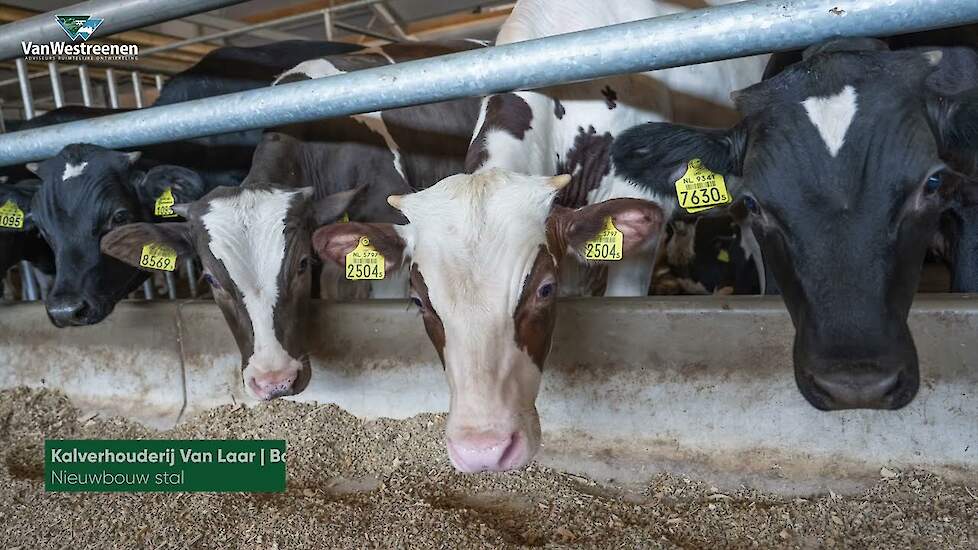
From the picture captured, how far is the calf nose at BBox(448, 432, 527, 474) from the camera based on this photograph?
1504 millimetres

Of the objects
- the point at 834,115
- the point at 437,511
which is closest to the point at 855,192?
the point at 834,115

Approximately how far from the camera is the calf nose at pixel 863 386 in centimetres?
136

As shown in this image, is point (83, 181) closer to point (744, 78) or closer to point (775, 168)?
point (775, 168)

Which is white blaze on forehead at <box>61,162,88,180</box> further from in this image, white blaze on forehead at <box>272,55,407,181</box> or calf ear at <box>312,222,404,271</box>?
calf ear at <box>312,222,404,271</box>

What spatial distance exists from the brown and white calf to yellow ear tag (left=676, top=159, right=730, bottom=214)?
187mm

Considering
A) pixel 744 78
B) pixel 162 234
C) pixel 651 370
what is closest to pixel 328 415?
pixel 162 234

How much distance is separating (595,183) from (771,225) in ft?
3.37

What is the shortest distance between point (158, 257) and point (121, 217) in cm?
59


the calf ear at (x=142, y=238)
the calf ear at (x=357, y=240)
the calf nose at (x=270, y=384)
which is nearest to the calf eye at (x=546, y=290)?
the calf ear at (x=357, y=240)

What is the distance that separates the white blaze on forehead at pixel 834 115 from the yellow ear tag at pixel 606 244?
563 mm

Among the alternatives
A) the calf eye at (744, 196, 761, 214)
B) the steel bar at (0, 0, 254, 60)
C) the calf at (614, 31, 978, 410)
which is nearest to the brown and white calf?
the calf eye at (744, 196, 761, 214)

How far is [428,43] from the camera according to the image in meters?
4.32

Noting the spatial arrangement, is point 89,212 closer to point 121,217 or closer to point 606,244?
point 121,217

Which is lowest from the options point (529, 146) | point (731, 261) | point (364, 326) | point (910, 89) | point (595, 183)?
point (731, 261)
